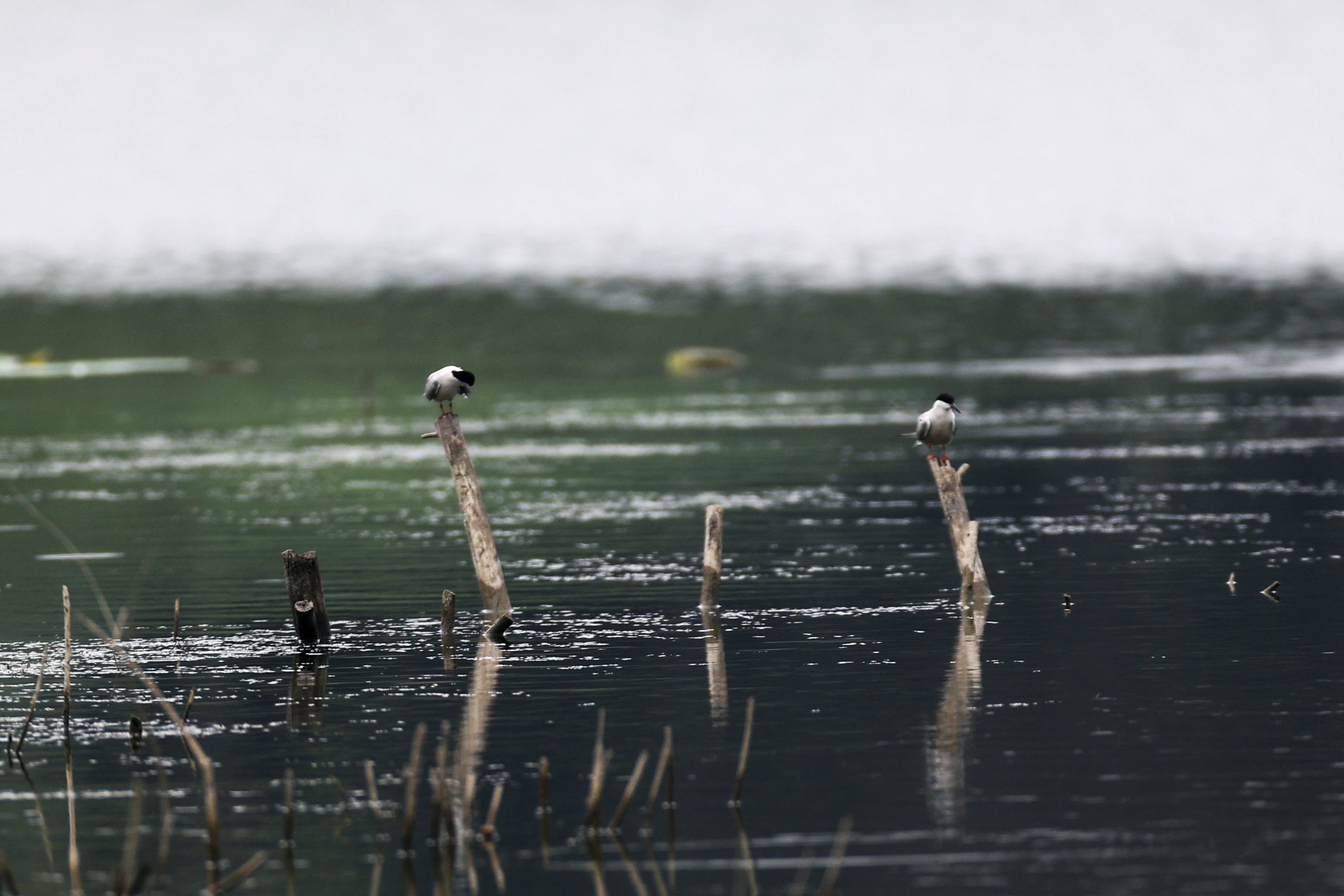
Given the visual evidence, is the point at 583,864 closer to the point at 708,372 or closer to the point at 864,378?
the point at 864,378

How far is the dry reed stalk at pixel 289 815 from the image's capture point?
17.6 meters

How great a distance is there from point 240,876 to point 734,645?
12.1 m

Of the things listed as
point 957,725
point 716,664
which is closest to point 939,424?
point 716,664

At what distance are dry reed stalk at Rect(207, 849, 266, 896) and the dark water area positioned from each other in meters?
0.14

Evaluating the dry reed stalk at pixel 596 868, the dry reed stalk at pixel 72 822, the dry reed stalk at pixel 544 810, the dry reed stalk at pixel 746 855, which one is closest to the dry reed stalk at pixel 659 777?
the dry reed stalk at pixel 596 868

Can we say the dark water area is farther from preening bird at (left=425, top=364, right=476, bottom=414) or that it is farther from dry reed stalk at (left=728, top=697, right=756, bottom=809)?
preening bird at (left=425, top=364, right=476, bottom=414)

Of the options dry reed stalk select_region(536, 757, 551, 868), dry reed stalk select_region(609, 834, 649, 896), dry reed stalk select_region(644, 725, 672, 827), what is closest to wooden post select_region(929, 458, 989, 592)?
dry reed stalk select_region(644, 725, 672, 827)

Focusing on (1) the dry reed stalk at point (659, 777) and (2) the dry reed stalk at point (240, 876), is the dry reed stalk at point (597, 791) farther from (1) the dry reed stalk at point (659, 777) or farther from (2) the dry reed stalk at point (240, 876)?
(2) the dry reed stalk at point (240, 876)

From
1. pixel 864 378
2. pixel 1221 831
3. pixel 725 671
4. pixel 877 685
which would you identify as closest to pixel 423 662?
pixel 725 671

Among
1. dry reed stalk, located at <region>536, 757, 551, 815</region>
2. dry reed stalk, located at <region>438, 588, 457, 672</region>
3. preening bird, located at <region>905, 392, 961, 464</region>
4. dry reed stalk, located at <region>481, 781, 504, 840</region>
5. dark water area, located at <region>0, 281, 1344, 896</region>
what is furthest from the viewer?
preening bird, located at <region>905, 392, 961, 464</region>

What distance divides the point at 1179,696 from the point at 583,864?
9.13 metres

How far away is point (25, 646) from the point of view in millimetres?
29359

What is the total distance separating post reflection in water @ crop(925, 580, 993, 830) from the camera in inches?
782

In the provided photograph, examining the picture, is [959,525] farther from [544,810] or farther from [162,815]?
[162,815]
